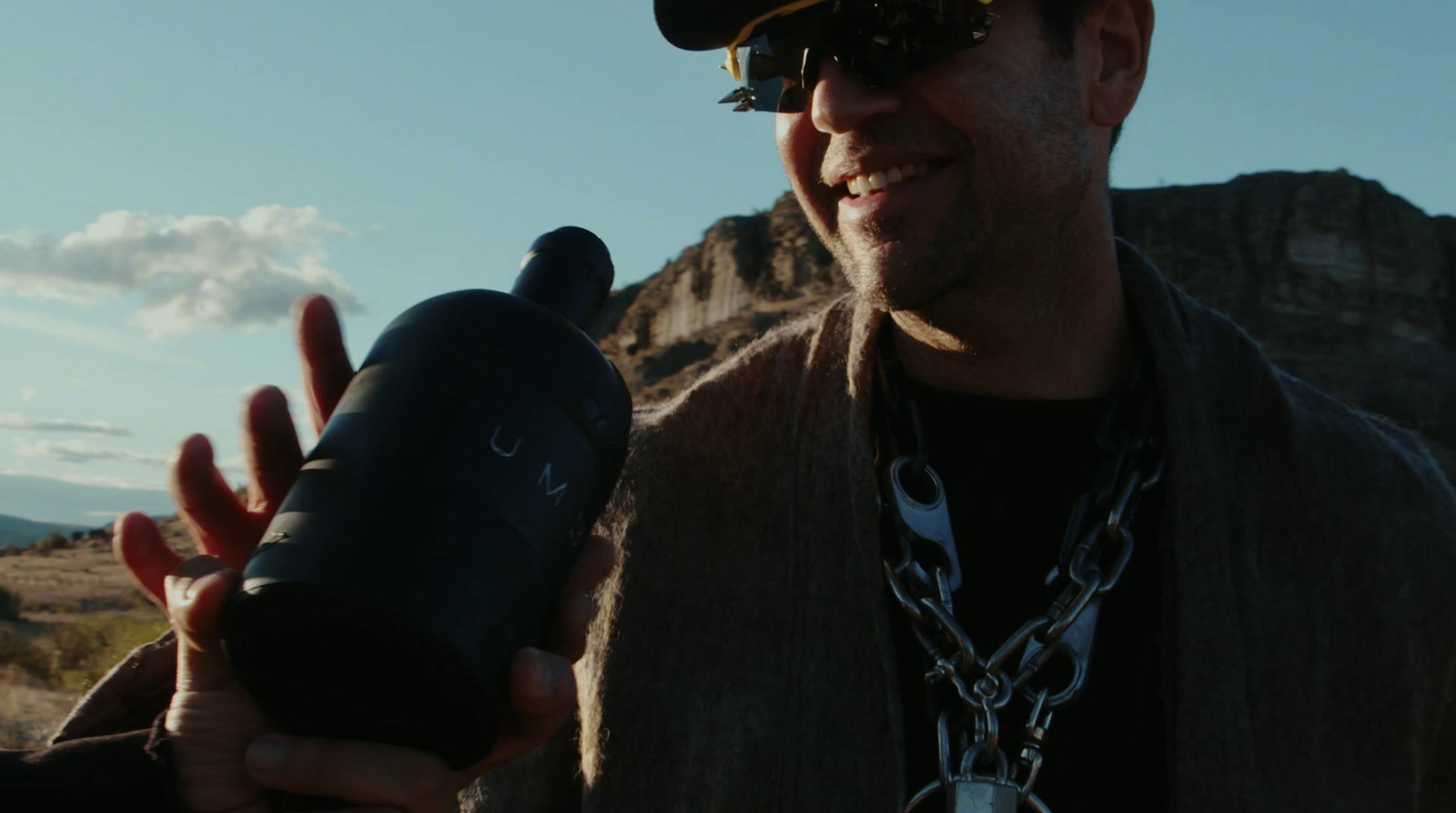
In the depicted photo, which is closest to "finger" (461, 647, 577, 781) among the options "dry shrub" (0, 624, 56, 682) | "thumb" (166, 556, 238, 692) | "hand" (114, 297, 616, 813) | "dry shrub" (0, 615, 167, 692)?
"hand" (114, 297, 616, 813)

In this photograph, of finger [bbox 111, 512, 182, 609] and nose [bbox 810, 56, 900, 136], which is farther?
nose [bbox 810, 56, 900, 136]

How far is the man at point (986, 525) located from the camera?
2.00 meters

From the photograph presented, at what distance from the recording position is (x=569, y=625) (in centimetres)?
133

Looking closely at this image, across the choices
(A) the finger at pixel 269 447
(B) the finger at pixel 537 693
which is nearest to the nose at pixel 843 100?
(A) the finger at pixel 269 447

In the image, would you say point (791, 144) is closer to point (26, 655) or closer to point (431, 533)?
point (431, 533)

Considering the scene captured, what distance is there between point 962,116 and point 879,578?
86cm

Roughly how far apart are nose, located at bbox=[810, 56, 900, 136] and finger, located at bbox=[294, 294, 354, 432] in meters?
1.06

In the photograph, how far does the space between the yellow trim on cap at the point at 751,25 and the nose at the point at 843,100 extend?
112mm

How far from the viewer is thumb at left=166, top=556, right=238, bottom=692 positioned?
1.19m

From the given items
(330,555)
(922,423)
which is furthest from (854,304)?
(330,555)

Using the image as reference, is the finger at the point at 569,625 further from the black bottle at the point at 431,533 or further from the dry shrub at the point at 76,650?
the dry shrub at the point at 76,650

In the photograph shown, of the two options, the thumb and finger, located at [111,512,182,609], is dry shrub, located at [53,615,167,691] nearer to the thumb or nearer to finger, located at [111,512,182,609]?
finger, located at [111,512,182,609]

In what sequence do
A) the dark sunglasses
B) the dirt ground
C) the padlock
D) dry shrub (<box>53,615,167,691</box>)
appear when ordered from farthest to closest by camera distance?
dry shrub (<box>53,615,167,691</box>) < the dirt ground < the dark sunglasses < the padlock

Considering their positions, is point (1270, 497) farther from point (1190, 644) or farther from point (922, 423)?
point (922, 423)
